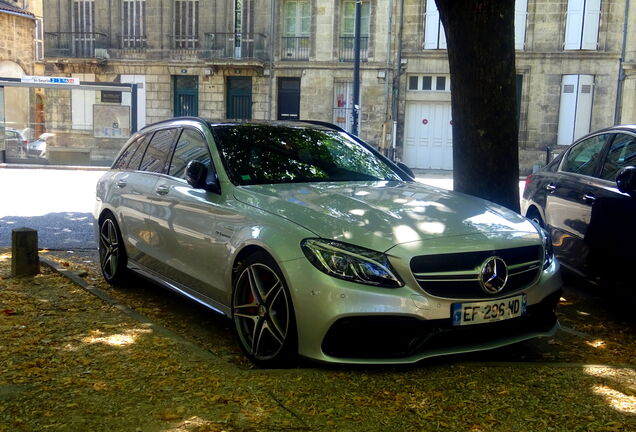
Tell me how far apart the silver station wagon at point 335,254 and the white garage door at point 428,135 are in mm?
25505

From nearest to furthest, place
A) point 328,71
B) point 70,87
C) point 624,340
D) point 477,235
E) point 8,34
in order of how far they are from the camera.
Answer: point 477,235 → point 624,340 → point 70,87 → point 328,71 → point 8,34

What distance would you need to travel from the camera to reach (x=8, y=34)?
1714 inches

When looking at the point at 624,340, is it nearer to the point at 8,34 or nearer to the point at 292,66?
the point at 292,66

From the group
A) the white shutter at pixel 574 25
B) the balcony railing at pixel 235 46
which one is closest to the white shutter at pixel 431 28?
the white shutter at pixel 574 25

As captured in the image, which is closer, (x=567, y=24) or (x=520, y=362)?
(x=520, y=362)

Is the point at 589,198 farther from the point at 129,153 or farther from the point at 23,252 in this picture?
the point at 23,252

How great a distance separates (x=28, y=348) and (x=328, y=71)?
28.4 meters

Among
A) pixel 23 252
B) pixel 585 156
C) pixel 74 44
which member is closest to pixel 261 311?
pixel 23 252

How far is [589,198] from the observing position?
236 inches

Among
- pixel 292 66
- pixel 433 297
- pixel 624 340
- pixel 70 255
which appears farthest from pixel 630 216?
pixel 292 66

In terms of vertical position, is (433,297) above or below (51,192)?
above

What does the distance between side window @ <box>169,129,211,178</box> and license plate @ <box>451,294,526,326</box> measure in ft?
7.60

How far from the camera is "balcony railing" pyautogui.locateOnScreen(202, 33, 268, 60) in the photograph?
32.8 metres

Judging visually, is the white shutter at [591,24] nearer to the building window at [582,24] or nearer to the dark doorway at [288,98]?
the building window at [582,24]
